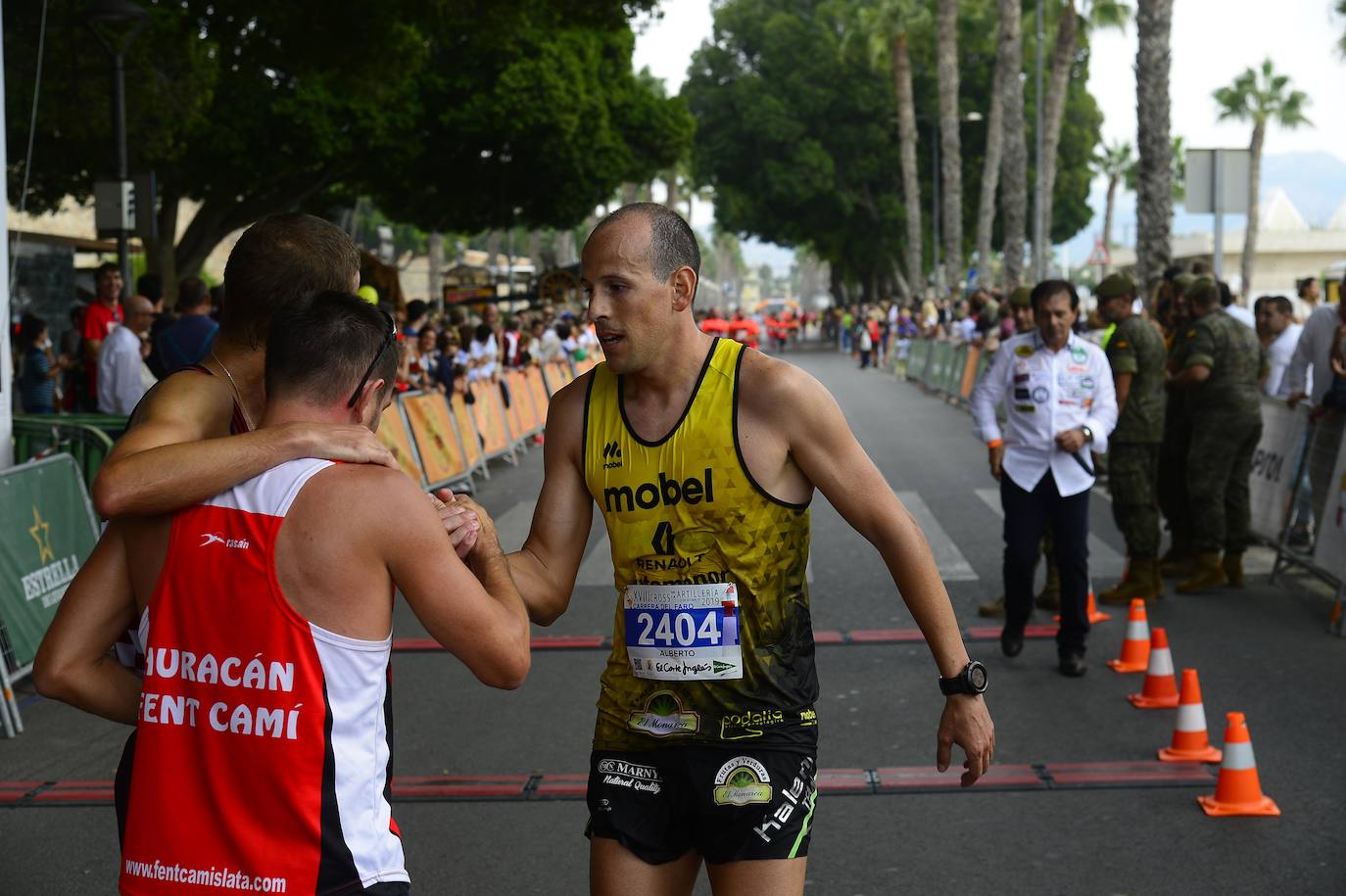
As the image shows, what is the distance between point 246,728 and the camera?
8.20 ft

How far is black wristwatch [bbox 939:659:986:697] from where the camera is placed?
3393mm

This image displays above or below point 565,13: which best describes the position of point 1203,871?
below

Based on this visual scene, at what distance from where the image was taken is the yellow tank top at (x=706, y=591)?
10.9 ft

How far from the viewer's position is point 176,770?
254cm

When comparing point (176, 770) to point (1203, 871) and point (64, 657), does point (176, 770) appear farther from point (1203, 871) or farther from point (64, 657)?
point (1203, 871)

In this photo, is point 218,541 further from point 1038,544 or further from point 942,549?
point 942,549

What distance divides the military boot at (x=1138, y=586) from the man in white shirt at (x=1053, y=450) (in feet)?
5.30

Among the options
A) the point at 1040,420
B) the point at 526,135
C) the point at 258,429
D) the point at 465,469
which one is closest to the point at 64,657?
the point at 258,429

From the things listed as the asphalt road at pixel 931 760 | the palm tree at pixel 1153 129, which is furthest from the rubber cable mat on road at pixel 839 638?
the palm tree at pixel 1153 129

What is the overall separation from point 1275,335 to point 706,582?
11550 millimetres

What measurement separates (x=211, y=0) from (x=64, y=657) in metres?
17.6

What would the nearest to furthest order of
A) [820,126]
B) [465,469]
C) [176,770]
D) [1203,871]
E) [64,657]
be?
1. [176,770]
2. [64,657]
3. [1203,871]
4. [465,469]
5. [820,126]

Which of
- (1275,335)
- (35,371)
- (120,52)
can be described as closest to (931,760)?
(1275,335)

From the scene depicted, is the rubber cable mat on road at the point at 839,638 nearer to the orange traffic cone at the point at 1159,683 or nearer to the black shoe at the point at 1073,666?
the black shoe at the point at 1073,666
